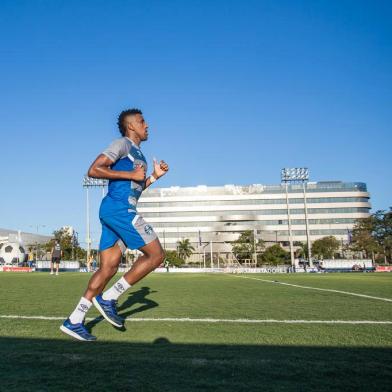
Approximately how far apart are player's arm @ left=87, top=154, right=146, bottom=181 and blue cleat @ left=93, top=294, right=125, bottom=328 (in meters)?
1.14

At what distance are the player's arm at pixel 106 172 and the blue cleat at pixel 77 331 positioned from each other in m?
1.28

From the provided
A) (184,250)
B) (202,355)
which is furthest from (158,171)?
(184,250)

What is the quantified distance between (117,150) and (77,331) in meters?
Answer: 1.66

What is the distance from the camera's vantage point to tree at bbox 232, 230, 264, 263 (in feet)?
303

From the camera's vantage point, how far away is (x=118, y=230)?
141 inches

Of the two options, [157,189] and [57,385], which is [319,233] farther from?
[57,385]

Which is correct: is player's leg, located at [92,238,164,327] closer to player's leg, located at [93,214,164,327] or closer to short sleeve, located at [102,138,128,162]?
player's leg, located at [93,214,164,327]

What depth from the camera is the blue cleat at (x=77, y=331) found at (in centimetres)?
301

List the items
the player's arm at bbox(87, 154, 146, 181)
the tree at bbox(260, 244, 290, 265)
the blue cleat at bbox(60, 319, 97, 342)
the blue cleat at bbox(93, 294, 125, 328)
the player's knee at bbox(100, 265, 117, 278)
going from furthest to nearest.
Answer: the tree at bbox(260, 244, 290, 265)
the player's knee at bbox(100, 265, 117, 278)
the player's arm at bbox(87, 154, 146, 181)
the blue cleat at bbox(93, 294, 125, 328)
the blue cleat at bbox(60, 319, 97, 342)

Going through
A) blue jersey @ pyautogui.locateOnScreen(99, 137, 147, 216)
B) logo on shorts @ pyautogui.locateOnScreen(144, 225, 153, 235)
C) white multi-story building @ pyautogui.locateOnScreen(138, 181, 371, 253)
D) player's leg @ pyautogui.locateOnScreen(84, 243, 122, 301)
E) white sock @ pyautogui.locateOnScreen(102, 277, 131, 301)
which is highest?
white multi-story building @ pyautogui.locateOnScreen(138, 181, 371, 253)

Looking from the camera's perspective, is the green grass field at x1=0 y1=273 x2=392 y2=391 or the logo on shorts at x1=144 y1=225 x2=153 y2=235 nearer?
the green grass field at x1=0 y1=273 x2=392 y2=391

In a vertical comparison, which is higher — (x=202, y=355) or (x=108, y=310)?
(x=108, y=310)

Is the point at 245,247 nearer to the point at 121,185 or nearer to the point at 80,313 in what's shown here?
Answer: the point at 121,185

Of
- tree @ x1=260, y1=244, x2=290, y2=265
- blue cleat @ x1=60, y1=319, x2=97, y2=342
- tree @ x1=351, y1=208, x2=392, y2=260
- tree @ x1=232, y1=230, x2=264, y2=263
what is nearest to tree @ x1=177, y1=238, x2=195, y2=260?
tree @ x1=232, y1=230, x2=264, y2=263
